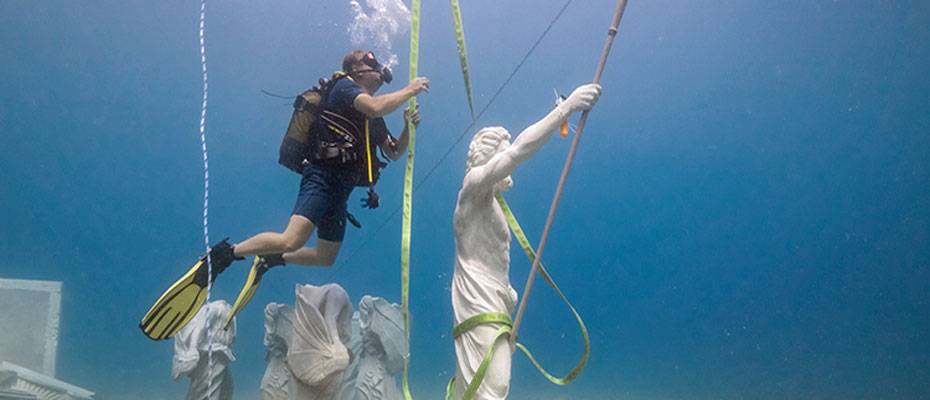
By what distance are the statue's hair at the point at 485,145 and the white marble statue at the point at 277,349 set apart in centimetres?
212

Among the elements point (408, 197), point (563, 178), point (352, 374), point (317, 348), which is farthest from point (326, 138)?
point (352, 374)

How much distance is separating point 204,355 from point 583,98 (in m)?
3.75

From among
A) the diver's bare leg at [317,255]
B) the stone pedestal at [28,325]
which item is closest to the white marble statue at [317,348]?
the diver's bare leg at [317,255]

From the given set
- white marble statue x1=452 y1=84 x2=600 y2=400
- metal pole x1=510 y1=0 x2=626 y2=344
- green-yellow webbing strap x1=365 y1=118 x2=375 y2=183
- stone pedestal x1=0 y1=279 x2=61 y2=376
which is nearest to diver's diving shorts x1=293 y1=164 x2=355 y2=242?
green-yellow webbing strap x1=365 y1=118 x2=375 y2=183

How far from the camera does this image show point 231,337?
541 cm

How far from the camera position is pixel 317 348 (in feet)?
14.3

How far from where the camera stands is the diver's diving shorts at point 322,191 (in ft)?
14.0

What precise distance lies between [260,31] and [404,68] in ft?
8.46

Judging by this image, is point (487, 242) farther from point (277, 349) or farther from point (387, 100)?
point (277, 349)

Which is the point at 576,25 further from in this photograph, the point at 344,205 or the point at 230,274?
the point at 344,205

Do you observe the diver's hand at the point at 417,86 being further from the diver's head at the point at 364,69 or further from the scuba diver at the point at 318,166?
the diver's head at the point at 364,69

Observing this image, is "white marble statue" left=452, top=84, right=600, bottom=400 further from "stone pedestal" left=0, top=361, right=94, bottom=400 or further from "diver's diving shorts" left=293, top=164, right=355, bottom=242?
"stone pedestal" left=0, top=361, right=94, bottom=400

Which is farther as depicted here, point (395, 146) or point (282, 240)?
point (395, 146)

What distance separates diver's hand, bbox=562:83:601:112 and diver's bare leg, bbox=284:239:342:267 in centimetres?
212
